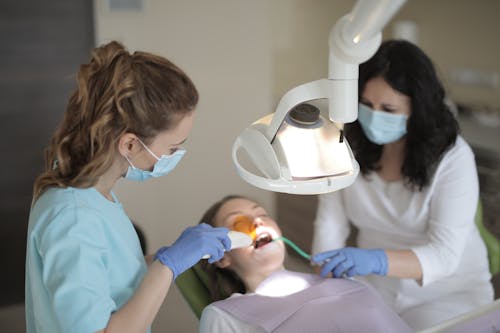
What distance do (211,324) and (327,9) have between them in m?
2.64

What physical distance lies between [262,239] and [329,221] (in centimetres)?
43

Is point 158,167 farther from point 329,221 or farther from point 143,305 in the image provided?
point 329,221

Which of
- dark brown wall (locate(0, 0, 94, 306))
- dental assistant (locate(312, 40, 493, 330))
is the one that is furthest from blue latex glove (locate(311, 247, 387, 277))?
dark brown wall (locate(0, 0, 94, 306))

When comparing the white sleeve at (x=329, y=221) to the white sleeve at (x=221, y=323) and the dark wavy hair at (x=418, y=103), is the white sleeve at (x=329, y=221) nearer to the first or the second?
the dark wavy hair at (x=418, y=103)

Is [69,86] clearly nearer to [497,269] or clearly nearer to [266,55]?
[266,55]

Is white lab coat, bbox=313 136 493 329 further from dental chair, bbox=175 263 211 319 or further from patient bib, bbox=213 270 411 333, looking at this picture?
dental chair, bbox=175 263 211 319

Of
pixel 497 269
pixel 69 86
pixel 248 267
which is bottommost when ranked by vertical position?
pixel 497 269

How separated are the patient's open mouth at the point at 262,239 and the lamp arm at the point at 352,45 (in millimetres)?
724

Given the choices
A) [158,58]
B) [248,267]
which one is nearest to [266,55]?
[248,267]

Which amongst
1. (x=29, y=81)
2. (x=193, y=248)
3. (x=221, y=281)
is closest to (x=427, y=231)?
(x=221, y=281)

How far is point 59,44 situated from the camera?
8.10 feet

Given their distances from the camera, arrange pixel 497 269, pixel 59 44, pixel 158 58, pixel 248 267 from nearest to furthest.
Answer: pixel 158 58
pixel 248 267
pixel 497 269
pixel 59 44

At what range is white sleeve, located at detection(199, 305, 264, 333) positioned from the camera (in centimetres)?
151

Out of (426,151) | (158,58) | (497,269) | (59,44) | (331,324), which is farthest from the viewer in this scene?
(59,44)
